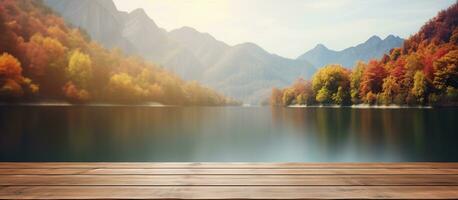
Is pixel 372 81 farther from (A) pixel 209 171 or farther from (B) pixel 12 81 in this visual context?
(A) pixel 209 171

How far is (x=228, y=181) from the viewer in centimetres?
406

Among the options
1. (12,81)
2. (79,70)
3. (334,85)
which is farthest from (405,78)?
(12,81)

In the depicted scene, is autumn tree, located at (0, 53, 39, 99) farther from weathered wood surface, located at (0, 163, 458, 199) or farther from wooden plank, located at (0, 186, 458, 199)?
wooden plank, located at (0, 186, 458, 199)

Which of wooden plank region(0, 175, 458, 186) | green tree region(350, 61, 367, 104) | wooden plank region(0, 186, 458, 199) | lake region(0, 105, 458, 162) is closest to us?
wooden plank region(0, 186, 458, 199)

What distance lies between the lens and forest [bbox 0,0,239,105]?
76.4 metres

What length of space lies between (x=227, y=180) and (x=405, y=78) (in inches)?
3234

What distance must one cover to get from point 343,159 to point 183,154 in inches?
283

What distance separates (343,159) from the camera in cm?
1634

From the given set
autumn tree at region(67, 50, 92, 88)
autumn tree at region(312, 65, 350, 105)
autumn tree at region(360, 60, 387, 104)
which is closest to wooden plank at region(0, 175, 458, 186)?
autumn tree at region(360, 60, 387, 104)

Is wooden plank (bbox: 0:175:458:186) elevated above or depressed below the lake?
above

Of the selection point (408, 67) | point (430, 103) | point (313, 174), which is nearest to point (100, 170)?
point (313, 174)

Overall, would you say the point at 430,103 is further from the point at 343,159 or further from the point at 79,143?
the point at 79,143

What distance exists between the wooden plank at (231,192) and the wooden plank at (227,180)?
0.16 meters

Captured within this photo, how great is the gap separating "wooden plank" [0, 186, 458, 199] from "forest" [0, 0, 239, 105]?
7655cm
